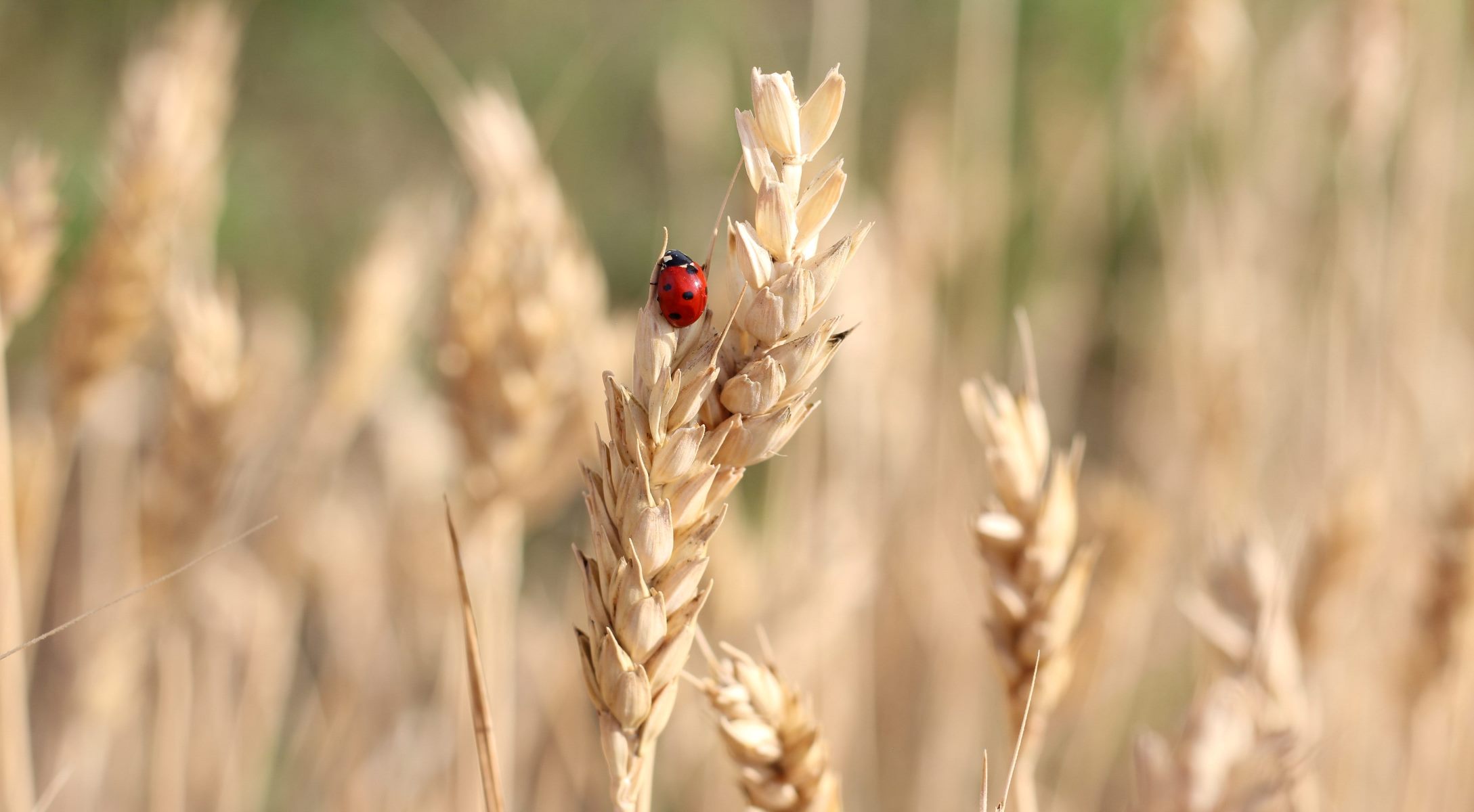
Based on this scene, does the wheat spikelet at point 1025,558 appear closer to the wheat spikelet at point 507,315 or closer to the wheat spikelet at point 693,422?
the wheat spikelet at point 693,422

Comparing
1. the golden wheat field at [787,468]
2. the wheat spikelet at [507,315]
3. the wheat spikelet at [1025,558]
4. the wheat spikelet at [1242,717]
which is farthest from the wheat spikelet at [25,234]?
the wheat spikelet at [1242,717]

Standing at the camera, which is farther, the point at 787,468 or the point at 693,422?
the point at 787,468

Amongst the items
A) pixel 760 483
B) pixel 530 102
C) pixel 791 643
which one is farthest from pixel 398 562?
pixel 530 102

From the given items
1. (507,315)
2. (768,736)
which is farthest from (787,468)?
(768,736)

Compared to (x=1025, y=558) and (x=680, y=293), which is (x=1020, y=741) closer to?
(x=1025, y=558)

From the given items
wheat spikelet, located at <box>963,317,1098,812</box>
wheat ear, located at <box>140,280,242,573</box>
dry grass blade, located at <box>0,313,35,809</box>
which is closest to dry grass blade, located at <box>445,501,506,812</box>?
wheat spikelet, located at <box>963,317,1098,812</box>

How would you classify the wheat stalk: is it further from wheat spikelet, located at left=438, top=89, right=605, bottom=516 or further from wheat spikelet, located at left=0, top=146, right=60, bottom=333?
wheat spikelet, located at left=0, top=146, right=60, bottom=333
